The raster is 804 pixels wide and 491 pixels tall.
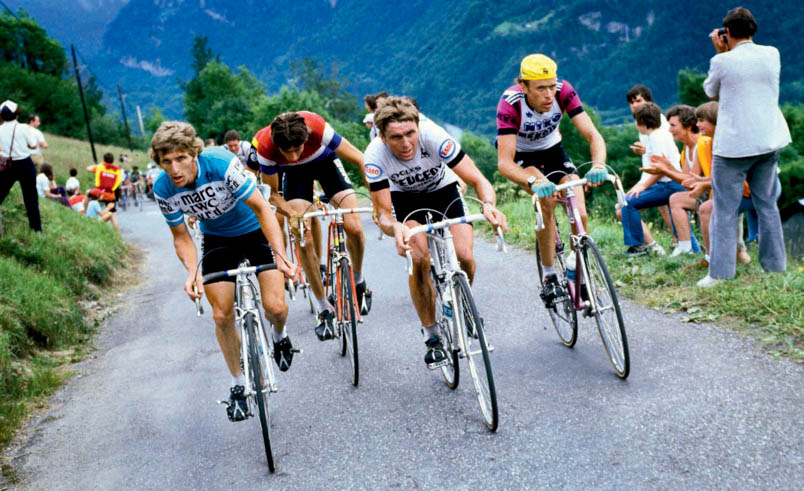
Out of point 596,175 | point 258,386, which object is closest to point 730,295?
point 596,175

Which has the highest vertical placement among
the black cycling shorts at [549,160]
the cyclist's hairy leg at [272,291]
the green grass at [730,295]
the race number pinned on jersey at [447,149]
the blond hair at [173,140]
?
the blond hair at [173,140]

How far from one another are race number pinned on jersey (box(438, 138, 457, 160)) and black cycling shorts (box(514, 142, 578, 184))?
4.01 feet

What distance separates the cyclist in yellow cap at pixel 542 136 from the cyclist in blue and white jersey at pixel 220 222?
191 centimetres

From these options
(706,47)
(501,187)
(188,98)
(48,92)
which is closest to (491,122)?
(706,47)

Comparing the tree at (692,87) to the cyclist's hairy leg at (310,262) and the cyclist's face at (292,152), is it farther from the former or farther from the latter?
the cyclist's face at (292,152)

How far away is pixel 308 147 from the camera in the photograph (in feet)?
21.2

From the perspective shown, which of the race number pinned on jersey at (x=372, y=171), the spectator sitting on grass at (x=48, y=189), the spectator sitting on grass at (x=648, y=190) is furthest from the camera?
the spectator sitting on grass at (x=48, y=189)

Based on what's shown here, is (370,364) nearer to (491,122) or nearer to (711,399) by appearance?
(711,399)

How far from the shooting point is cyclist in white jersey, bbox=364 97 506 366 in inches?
182

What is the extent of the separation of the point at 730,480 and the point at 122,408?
481cm

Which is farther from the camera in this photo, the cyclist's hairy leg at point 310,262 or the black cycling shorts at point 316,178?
the black cycling shorts at point 316,178

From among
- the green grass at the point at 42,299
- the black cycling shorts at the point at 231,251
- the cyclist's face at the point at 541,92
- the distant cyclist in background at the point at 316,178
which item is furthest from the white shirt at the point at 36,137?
the cyclist's face at the point at 541,92

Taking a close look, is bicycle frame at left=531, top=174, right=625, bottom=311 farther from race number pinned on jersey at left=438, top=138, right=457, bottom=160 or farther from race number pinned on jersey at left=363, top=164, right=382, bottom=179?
race number pinned on jersey at left=363, top=164, right=382, bottom=179

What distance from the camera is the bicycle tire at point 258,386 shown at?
408cm
